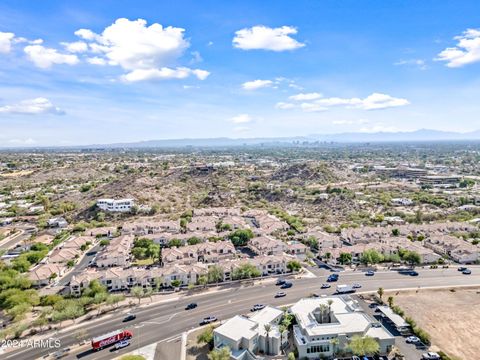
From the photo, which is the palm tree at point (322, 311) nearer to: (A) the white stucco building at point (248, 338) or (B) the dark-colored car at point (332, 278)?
(A) the white stucco building at point (248, 338)

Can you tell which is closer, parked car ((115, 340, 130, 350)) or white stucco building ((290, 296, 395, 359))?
white stucco building ((290, 296, 395, 359))

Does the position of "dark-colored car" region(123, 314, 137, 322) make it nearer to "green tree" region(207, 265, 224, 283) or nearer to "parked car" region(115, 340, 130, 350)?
"parked car" region(115, 340, 130, 350)

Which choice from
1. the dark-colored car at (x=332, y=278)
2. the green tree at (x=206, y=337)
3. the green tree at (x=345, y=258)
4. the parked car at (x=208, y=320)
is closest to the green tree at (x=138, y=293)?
the parked car at (x=208, y=320)

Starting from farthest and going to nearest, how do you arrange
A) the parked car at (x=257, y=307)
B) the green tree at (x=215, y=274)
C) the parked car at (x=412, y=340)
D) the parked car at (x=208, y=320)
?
the green tree at (x=215, y=274) < the parked car at (x=257, y=307) < the parked car at (x=208, y=320) < the parked car at (x=412, y=340)

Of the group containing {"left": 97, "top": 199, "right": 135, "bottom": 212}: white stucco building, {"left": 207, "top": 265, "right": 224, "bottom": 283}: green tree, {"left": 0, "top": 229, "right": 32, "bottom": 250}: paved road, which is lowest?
{"left": 0, "top": 229, "right": 32, "bottom": 250}: paved road

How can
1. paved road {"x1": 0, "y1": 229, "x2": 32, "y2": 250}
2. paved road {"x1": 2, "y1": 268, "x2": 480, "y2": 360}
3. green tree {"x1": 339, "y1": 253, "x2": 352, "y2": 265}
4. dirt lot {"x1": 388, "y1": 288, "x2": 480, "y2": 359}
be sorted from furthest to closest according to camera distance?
paved road {"x1": 0, "y1": 229, "x2": 32, "y2": 250} → green tree {"x1": 339, "y1": 253, "x2": 352, "y2": 265} → paved road {"x1": 2, "y1": 268, "x2": 480, "y2": 360} → dirt lot {"x1": 388, "y1": 288, "x2": 480, "y2": 359}

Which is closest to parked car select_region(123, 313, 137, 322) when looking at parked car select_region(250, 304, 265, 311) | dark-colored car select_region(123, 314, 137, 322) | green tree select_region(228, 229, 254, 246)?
dark-colored car select_region(123, 314, 137, 322)

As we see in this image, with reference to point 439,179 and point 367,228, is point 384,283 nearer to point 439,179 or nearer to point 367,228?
point 367,228
